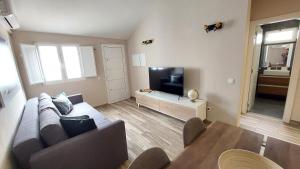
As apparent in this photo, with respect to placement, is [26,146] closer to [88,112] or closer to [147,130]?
[88,112]

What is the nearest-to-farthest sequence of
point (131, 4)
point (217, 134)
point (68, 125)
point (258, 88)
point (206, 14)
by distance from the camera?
point (217, 134)
point (68, 125)
point (206, 14)
point (131, 4)
point (258, 88)

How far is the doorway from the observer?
11.4ft

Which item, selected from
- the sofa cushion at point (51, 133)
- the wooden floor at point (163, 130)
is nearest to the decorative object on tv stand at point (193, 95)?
the wooden floor at point (163, 130)

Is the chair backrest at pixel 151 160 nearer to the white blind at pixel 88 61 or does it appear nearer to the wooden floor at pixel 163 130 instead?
the wooden floor at pixel 163 130

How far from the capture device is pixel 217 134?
3.92 ft

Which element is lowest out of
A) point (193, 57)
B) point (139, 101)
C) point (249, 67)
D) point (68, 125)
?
point (139, 101)

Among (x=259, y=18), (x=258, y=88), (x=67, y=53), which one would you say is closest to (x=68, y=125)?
(x=67, y=53)

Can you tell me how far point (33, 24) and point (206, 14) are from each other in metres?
3.62

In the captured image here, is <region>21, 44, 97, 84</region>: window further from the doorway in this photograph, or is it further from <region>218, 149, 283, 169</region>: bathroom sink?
the doorway

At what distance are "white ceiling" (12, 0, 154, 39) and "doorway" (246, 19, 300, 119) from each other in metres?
3.36

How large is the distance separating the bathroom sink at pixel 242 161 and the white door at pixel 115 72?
4.19 m

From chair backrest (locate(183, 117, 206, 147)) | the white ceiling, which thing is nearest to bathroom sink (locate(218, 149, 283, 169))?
chair backrest (locate(183, 117, 206, 147))

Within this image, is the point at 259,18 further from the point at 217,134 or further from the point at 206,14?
the point at 217,134

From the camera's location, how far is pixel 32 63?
3.18 m
